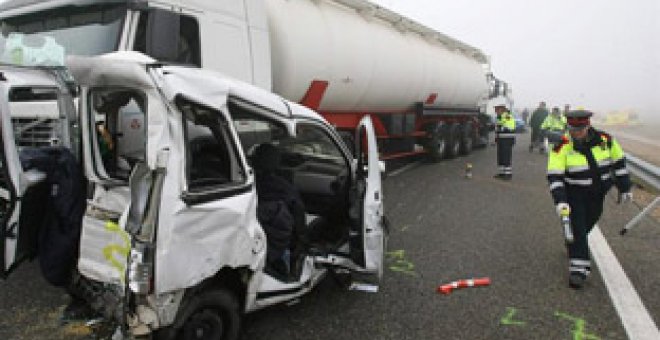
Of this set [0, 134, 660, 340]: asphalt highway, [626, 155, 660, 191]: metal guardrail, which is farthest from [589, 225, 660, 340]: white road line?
[626, 155, 660, 191]: metal guardrail

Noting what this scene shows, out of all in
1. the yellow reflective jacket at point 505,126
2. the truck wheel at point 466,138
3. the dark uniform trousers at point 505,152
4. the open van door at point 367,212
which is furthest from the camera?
the truck wheel at point 466,138

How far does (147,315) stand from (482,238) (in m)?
4.36

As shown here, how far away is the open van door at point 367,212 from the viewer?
3.84 m

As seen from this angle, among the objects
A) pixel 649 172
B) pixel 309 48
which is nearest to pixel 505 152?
pixel 649 172

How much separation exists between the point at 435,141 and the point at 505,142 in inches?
95.5

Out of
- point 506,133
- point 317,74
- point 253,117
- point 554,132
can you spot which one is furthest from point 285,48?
point 554,132

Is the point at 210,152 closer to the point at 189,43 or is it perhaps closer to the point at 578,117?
the point at 189,43

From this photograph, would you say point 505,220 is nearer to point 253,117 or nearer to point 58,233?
point 253,117

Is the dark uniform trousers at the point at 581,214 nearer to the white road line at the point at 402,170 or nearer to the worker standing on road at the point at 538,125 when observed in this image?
the white road line at the point at 402,170

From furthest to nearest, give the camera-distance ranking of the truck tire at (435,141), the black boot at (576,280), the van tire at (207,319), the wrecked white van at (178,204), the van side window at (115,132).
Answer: the truck tire at (435,141), the black boot at (576,280), the van side window at (115,132), the van tire at (207,319), the wrecked white van at (178,204)

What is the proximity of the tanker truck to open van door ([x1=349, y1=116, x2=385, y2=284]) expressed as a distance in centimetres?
63

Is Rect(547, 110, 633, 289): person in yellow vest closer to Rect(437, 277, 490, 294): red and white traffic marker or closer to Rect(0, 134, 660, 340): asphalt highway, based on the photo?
Rect(0, 134, 660, 340): asphalt highway

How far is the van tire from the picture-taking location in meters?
2.71

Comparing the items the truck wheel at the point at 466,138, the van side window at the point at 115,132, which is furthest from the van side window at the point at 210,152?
the truck wheel at the point at 466,138
